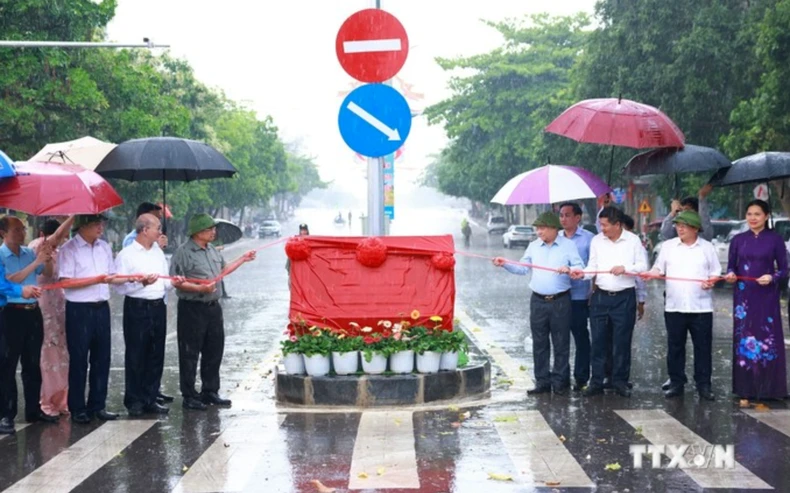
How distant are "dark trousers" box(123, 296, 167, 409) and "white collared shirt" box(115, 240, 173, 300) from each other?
0.29ft

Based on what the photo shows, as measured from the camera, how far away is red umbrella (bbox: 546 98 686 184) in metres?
10.9

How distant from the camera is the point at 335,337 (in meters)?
10.4

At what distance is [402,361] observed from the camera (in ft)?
34.1

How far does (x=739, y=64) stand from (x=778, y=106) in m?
5.52

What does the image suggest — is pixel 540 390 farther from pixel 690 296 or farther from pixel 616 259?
pixel 690 296

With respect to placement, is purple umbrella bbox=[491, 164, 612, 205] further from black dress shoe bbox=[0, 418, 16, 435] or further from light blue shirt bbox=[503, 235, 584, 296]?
black dress shoe bbox=[0, 418, 16, 435]

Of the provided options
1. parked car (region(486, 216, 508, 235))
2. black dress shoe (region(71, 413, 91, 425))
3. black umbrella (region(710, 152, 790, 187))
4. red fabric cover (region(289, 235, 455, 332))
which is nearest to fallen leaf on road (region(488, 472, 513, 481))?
red fabric cover (region(289, 235, 455, 332))

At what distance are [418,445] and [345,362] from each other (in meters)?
2.07

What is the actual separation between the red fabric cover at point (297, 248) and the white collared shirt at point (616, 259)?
266 centimetres

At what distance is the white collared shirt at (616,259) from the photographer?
34.9 ft

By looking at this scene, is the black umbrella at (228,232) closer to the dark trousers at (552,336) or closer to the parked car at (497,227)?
the dark trousers at (552,336)

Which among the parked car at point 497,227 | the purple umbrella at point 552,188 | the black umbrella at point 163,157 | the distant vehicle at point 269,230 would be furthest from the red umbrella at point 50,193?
the distant vehicle at point 269,230

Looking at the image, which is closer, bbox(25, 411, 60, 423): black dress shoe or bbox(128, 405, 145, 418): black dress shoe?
bbox(25, 411, 60, 423): black dress shoe

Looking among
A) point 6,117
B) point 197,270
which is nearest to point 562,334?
point 197,270
